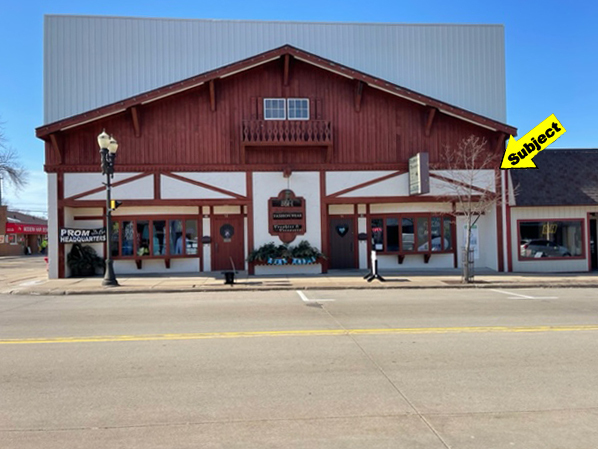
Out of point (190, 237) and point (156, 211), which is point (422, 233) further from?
point (156, 211)

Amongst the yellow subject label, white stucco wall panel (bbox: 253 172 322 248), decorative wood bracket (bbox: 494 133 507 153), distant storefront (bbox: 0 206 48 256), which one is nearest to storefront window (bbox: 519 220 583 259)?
the yellow subject label

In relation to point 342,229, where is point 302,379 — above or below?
below

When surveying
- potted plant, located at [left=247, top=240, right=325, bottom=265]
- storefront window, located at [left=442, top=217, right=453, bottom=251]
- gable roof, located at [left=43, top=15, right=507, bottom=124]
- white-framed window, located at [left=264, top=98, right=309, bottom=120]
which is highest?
gable roof, located at [left=43, top=15, right=507, bottom=124]

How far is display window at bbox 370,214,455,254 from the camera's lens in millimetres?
20031

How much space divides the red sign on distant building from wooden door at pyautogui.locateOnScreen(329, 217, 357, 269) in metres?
40.5

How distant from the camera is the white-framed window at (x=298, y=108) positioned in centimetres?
1898

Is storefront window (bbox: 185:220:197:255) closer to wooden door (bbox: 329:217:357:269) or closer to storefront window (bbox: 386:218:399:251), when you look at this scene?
wooden door (bbox: 329:217:357:269)

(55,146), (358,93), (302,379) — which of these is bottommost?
(302,379)

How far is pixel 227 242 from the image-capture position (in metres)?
19.6

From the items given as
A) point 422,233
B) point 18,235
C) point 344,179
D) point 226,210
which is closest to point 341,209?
point 344,179

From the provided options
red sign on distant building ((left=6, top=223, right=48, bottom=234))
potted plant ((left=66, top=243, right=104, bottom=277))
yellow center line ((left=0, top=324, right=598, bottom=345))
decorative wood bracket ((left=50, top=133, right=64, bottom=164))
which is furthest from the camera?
red sign on distant building ((left=6, top=223, right=48, bottom=234))

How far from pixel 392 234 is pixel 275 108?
6.95m

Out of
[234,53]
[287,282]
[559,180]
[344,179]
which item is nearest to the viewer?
[287,282]

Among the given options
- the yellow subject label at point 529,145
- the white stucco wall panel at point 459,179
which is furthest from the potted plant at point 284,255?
the yellow subject label at point 529,145
